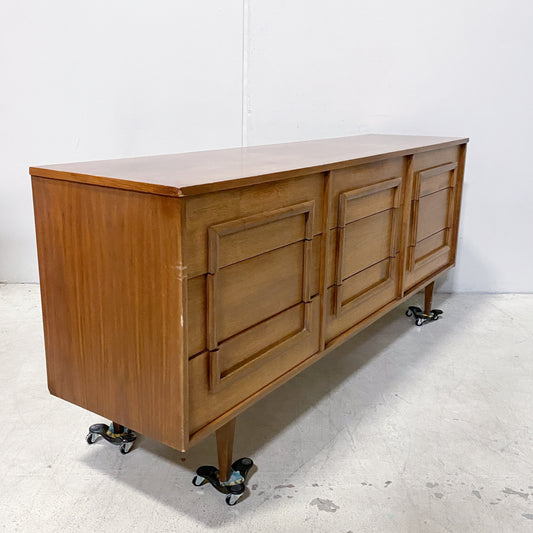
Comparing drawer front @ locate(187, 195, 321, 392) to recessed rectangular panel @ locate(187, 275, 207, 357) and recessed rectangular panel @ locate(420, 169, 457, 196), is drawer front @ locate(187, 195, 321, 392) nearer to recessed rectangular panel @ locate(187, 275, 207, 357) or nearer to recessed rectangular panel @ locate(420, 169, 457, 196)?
recessed rectangular panel @ locate(187, 275, 207, 357)

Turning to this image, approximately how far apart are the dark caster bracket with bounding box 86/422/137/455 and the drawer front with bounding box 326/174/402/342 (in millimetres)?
698

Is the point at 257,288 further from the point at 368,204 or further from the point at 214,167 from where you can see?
the point at 368,204

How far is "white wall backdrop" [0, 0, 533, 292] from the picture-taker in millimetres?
3293


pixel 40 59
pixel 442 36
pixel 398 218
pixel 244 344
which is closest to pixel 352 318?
pixel 398 218

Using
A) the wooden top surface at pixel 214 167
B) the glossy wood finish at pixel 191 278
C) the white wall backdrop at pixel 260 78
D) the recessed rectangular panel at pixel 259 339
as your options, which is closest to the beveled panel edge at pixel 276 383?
the glossy wood finish at pixel 191 278

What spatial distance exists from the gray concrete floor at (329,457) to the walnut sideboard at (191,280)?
4.6 inches

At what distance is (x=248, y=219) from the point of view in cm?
160

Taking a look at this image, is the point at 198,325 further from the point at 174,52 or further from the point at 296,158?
the point at 174,52

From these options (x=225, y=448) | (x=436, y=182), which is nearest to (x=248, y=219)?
(x=225, y=448)

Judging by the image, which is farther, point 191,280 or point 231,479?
point 231,479

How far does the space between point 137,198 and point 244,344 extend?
49 centimetres

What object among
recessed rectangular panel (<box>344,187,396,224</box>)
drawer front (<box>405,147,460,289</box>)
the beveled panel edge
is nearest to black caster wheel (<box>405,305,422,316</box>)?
drawer front (<box>405,147,460,289</box>)

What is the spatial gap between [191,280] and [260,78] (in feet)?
7.09

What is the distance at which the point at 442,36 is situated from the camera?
3342 millimetres
